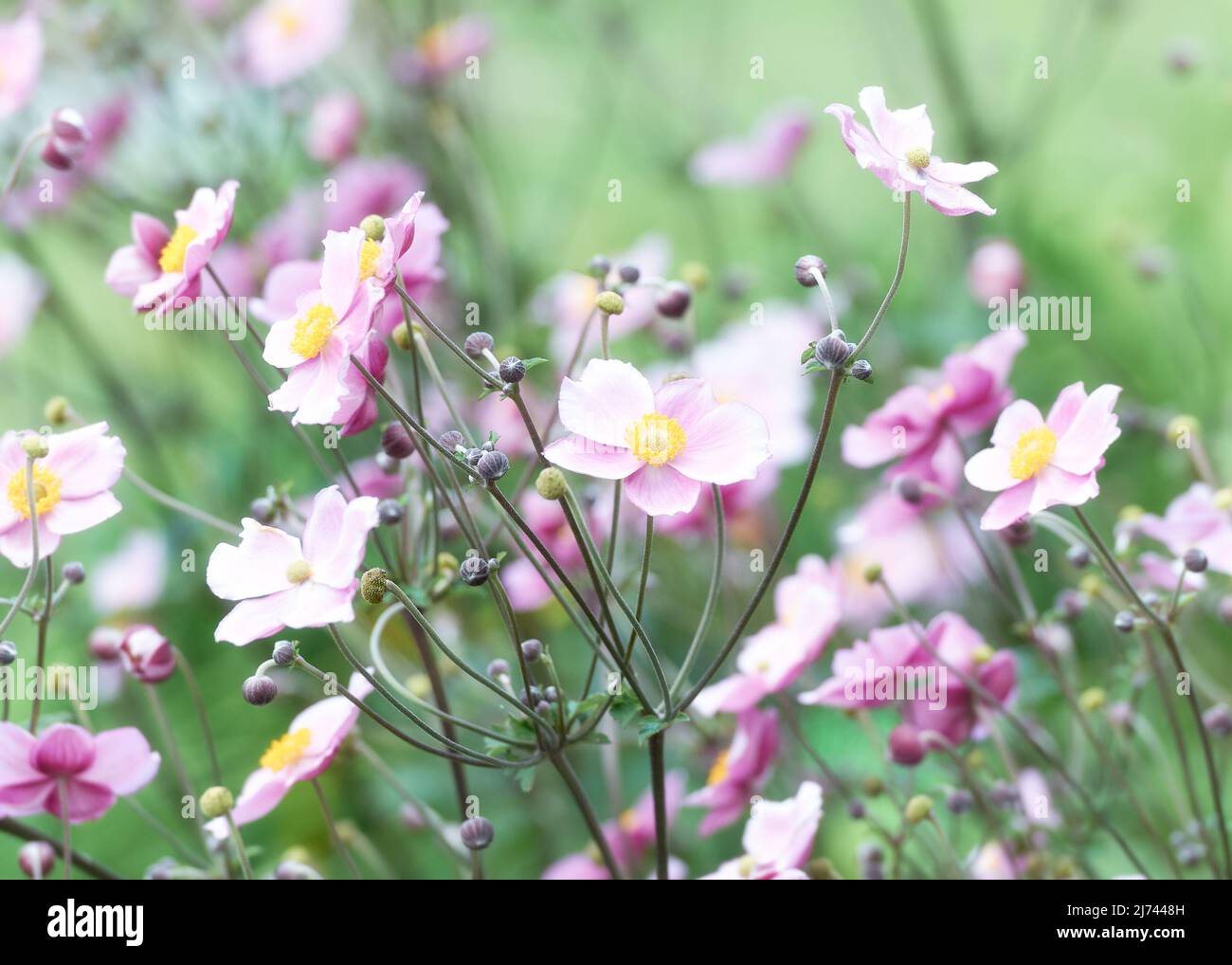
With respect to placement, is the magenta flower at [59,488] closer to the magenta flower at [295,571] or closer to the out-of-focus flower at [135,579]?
the magenta flower at [295,571]

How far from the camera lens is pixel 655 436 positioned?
415 mm

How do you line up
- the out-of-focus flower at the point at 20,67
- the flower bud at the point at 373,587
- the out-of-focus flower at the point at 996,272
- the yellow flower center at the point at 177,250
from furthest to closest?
1. the out-of-focus flower at the point at 996,272
2. the out-of-focus flower at the point at 20,67
3. the yellow flower center at the point at 177,250
4. the flower bud at the point at 373,587

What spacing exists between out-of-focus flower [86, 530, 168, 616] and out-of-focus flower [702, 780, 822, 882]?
1.98 ft

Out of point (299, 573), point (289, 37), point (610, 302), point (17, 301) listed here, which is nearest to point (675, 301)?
point (610, 302)

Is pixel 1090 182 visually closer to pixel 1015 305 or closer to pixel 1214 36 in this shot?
pixel 1214 36

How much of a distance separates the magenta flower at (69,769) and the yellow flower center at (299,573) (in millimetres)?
109

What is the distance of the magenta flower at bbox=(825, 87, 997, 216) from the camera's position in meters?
0.41

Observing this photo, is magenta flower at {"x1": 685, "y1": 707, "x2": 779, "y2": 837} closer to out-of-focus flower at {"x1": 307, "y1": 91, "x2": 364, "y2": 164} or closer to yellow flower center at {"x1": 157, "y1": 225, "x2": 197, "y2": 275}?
yellow flower center at {"x1": 157, "y1": 225, "x2": 197, "y2": 275}

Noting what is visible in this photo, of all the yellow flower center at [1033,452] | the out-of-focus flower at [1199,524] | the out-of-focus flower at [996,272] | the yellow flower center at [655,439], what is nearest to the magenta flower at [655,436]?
the yellow flower center at [655,439]

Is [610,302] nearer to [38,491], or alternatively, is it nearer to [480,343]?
[480,343]

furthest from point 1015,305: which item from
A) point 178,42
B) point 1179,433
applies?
point 178,42

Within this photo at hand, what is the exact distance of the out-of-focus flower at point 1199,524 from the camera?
519mm

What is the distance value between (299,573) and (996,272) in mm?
583

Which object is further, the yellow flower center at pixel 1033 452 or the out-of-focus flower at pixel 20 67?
the out-of-focus flower at pixel 20 67
